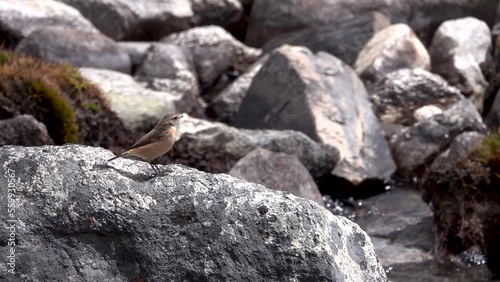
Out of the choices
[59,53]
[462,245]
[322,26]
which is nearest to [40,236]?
[462,245]

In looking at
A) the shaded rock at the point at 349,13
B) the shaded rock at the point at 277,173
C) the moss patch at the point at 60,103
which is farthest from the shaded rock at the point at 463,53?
the moss patch at the point at 60,103

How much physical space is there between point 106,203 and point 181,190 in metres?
0.40

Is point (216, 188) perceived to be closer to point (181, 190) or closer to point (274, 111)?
point (181, 190)

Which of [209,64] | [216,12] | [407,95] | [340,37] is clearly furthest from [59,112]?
[216,12]

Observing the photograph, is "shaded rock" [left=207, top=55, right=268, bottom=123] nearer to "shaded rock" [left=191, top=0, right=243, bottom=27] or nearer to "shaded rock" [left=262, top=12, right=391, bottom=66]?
"shaded rock" [left=262, top=12, right=391, bottom=66]

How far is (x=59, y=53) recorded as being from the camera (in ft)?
50.3

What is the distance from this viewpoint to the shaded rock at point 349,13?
Answer: 2041 centimetres

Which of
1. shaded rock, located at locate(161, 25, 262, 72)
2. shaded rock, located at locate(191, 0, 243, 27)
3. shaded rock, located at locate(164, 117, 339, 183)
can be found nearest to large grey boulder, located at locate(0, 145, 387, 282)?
shaded rock, located at locate(164, 117, 339, 183)

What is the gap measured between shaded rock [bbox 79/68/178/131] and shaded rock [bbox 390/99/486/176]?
3.66 m

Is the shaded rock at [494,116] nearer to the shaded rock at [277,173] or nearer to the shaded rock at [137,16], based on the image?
the shaded rock at [277,173]

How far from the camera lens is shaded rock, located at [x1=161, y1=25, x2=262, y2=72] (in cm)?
1902

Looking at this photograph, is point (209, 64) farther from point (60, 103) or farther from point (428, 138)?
point (60, 103)

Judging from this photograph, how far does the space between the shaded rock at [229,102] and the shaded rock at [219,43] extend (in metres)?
2.32

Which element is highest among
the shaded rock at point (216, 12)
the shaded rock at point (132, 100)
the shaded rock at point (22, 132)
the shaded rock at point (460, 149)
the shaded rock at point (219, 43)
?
the shaded rock at point (22, 132)
